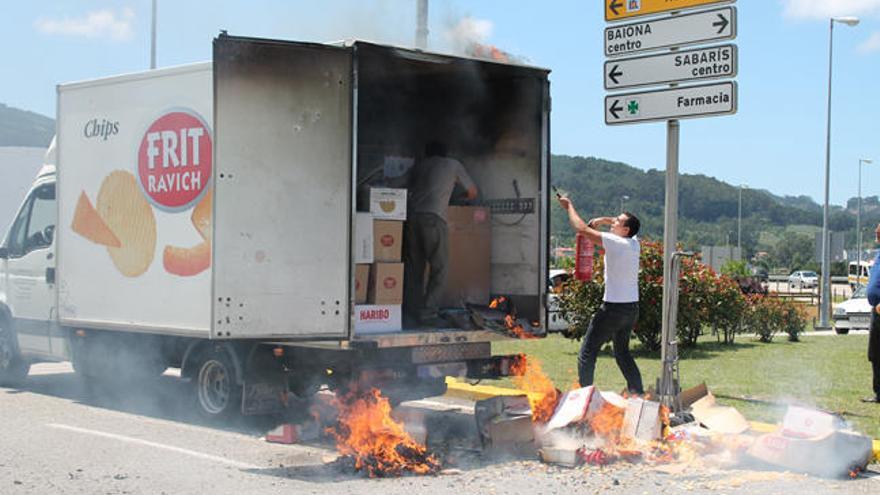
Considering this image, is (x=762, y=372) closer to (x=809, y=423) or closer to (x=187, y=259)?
(x=809, y=423)

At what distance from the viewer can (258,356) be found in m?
8.28

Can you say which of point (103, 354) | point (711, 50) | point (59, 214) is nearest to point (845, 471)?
point (711, 50)

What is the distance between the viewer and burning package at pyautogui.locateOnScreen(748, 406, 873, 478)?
269 inches

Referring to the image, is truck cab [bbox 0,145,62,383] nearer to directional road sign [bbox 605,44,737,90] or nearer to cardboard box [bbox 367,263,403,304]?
cardboard box [bbox 367,263,403,304]

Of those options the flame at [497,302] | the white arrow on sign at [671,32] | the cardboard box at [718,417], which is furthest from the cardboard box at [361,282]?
the cardboard box at [718,417]

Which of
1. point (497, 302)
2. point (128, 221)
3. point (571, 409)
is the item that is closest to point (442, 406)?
point (497, 302)

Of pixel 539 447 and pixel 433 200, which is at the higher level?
pixel 433 200

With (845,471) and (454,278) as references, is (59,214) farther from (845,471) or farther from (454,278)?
(845,471)

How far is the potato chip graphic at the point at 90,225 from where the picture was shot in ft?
30.8

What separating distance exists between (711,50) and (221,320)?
14.4 feet

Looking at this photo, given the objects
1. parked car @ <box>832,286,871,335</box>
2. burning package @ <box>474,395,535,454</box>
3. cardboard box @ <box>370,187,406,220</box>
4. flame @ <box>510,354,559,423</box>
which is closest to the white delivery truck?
flame @ <box>510,354,559,423</box>

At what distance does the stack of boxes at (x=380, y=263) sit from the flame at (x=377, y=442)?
2.47 ft

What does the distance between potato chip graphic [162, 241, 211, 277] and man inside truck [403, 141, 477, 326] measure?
1951mm

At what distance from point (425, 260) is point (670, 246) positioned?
7.67 ft
